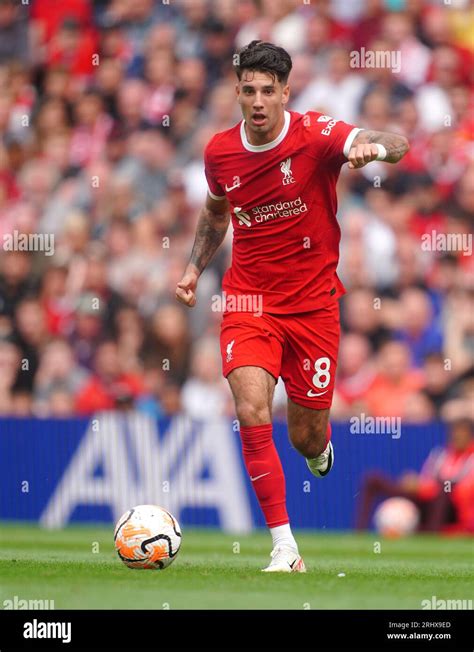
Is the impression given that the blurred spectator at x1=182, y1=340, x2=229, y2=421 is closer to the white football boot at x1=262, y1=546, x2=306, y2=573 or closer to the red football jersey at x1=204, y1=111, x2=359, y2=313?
the red football jersey at x1=204, y1=111, x2=359, y2=313

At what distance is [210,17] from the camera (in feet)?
62.6

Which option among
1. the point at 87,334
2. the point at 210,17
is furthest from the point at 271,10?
the point at 87,334

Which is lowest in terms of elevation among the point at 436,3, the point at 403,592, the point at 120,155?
the point at 403,592

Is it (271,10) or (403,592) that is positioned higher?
(271,10)

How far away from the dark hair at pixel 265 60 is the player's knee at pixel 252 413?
6.55 feet

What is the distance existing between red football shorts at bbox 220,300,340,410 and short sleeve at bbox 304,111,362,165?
1.05m

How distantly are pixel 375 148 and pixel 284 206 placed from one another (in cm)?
98

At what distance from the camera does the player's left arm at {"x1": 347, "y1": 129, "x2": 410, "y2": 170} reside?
8.57 meters

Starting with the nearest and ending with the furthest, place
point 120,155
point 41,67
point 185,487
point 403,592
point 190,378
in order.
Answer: point 403,592, point 185,487, point 190,378, point 120,155, point 41,67

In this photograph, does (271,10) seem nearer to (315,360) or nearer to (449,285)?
(449,285)

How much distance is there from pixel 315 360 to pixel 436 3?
9161 millimetres

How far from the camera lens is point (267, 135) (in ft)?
30.8

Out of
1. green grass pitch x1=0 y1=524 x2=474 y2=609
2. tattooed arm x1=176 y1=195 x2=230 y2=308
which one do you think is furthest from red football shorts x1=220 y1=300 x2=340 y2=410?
green grass pitch x1=0 y1=524 x2=474 y2=609

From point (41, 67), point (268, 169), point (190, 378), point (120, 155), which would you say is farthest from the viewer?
point (41, 67)
